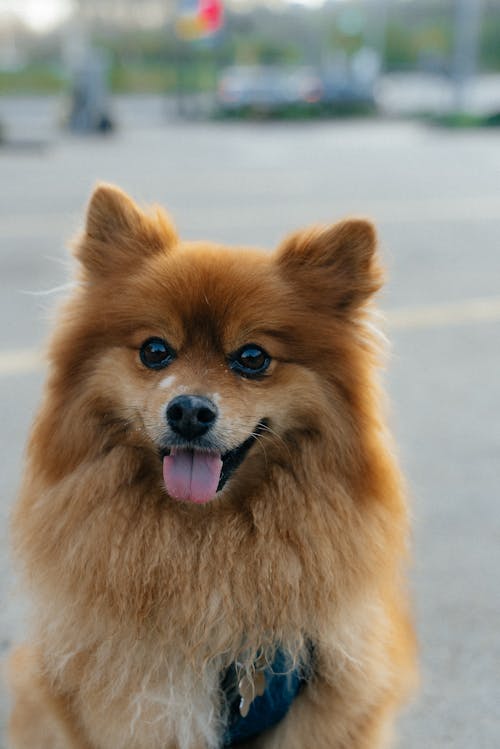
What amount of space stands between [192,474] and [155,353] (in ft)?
1.19

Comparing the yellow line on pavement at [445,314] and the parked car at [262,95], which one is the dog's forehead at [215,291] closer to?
the yellow line on pavement at [445,314]

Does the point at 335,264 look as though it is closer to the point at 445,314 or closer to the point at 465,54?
the point at 445,314

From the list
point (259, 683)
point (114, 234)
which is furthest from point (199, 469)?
point (114, 234)

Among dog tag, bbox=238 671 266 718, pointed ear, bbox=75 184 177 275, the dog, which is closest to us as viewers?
the dog

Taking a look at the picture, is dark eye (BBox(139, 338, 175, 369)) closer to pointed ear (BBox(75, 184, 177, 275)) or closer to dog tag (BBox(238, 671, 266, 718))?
pointed ear (BBox(75, 184, 177, 275))

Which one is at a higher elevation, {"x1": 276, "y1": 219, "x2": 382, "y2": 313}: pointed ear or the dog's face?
{"x1": 276, "y1": 219, "x2": 382, "y2": 313}: pointed ear

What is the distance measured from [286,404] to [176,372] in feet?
1.05

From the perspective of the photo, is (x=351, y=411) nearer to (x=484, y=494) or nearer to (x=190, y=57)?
(x=484, y=494)

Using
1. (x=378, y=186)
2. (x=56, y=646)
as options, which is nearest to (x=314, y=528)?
(x=56, y=646)

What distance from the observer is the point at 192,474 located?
2301mm

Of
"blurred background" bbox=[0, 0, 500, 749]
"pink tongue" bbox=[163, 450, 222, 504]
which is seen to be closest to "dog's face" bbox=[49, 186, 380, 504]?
"pink tongue" bbox=[163, 450, 222, 504]

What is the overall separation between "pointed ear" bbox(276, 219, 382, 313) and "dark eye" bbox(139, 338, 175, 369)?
421 mm

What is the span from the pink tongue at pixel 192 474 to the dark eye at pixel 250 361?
10.2 inches

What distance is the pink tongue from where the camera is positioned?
228 cm
